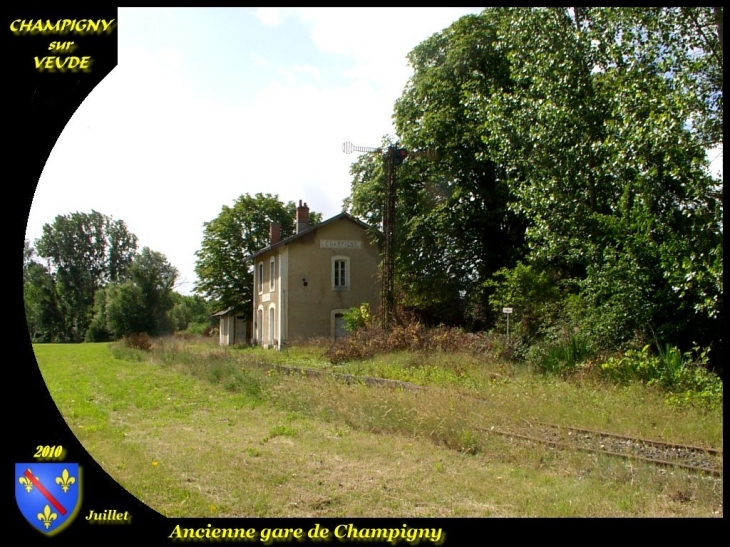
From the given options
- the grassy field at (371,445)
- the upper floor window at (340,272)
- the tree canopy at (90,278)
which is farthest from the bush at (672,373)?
the upper floor window at (340,272)

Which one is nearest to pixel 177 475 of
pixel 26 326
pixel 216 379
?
pixel 26 326

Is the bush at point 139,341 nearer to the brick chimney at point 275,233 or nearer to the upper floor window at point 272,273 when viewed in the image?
the brick chimney at point 275,233

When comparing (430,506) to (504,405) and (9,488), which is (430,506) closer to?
(9,488)

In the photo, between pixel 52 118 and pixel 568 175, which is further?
pixel 568 175

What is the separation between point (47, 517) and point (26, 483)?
244 millimetres

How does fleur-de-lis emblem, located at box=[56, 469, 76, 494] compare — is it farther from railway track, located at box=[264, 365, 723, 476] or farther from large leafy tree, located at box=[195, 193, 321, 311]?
large leafy tree, located at box=[195, 193, 321, 311]

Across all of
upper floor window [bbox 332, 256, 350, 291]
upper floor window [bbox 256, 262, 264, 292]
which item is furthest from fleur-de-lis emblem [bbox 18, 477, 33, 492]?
upper floor window [bbox 256, 262, 264, 292]

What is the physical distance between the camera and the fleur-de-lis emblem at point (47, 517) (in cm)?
358

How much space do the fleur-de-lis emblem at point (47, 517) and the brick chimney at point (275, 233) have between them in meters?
30.4

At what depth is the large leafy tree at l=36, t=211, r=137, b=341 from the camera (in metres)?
6.37

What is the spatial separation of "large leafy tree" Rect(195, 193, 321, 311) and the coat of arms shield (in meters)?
Result: 17.1

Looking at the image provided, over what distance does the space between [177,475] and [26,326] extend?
3313 mm

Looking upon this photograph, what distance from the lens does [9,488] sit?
353 cm

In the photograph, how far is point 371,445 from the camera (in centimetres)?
862
